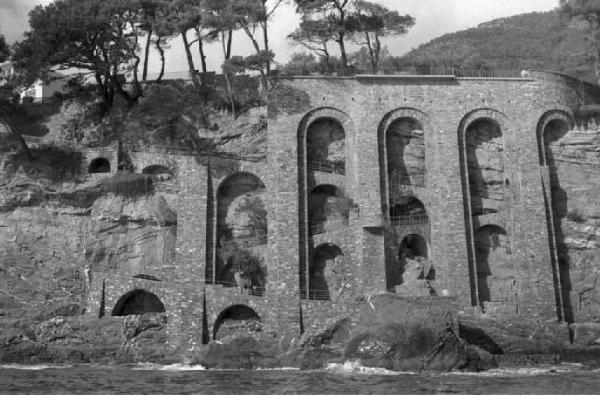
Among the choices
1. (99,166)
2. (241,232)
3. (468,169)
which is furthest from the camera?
(99,166)

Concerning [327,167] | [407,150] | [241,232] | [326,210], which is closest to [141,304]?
[241,232]

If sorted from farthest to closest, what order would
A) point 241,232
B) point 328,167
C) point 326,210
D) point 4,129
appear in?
point 4,129, point 328,167, point 326,210, point 241,232

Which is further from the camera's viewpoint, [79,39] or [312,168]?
[79,39]

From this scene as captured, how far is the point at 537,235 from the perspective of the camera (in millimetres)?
36000

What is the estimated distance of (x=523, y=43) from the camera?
69.3 meters

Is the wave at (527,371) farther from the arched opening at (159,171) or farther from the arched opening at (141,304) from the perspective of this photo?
the arched opening at (159,171)

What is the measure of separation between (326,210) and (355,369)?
955 centimetres

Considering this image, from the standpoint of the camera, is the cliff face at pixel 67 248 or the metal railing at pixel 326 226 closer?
the cliff face at pixel 67 248

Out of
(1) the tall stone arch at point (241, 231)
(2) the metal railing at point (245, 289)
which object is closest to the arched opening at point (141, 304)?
(2) the metal railing at point (245, 289)

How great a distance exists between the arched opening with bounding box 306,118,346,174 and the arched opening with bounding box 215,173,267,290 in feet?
10.7

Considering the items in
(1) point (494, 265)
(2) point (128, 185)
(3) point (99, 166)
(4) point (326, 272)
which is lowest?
(4) point (326, 272)

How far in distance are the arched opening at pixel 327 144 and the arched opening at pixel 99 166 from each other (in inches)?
426

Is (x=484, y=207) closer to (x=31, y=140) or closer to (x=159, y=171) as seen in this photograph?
(x=159, y=171)

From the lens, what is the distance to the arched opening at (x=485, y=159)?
125ft
